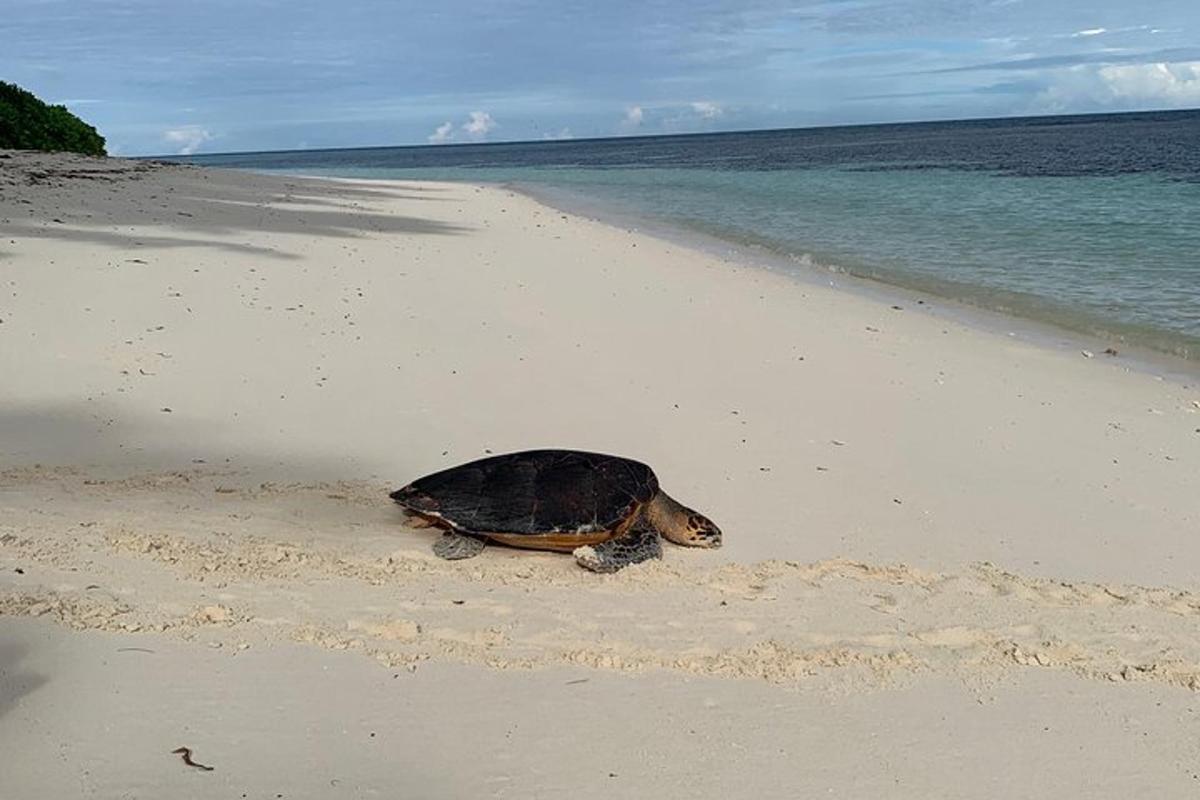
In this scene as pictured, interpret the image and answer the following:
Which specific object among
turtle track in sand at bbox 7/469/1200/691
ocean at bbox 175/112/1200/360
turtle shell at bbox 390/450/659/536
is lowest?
turtle track in sand at bbox 7/469/1200/691

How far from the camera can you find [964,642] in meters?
3.86

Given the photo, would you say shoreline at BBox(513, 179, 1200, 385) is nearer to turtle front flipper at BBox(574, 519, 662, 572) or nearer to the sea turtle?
the sea turtle

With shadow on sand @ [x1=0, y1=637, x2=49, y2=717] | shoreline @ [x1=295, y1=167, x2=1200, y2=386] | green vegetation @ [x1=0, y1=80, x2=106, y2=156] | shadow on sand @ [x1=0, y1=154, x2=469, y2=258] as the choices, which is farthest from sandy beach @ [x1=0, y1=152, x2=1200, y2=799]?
green vegetation @ [x1=0, y1=80, x2=106, y2=156]

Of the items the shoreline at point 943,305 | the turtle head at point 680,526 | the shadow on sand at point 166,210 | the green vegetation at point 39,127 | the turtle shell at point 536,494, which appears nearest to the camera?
the turtle shell at point 536,494

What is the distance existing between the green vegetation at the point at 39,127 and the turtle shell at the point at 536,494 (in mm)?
22637

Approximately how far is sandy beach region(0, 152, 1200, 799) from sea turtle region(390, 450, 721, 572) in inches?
4.6

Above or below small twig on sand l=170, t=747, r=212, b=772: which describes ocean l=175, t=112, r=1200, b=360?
above

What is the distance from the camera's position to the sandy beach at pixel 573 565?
120 inches

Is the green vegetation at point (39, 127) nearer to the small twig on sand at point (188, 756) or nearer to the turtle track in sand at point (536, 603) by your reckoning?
the turtle track in sand at point (536, 603)

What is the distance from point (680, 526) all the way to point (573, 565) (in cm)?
59

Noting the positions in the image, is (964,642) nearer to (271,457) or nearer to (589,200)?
(271,457)

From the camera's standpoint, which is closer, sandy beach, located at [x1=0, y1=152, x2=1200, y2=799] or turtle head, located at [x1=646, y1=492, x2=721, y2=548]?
sandy beach, located at [x1=0, y1=152, x2=1200, y2=799]

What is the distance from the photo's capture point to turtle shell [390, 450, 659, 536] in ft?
15.0

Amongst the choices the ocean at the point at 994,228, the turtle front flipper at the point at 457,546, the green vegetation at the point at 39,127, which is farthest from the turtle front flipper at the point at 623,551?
the green vegetation at the point at 39,127
